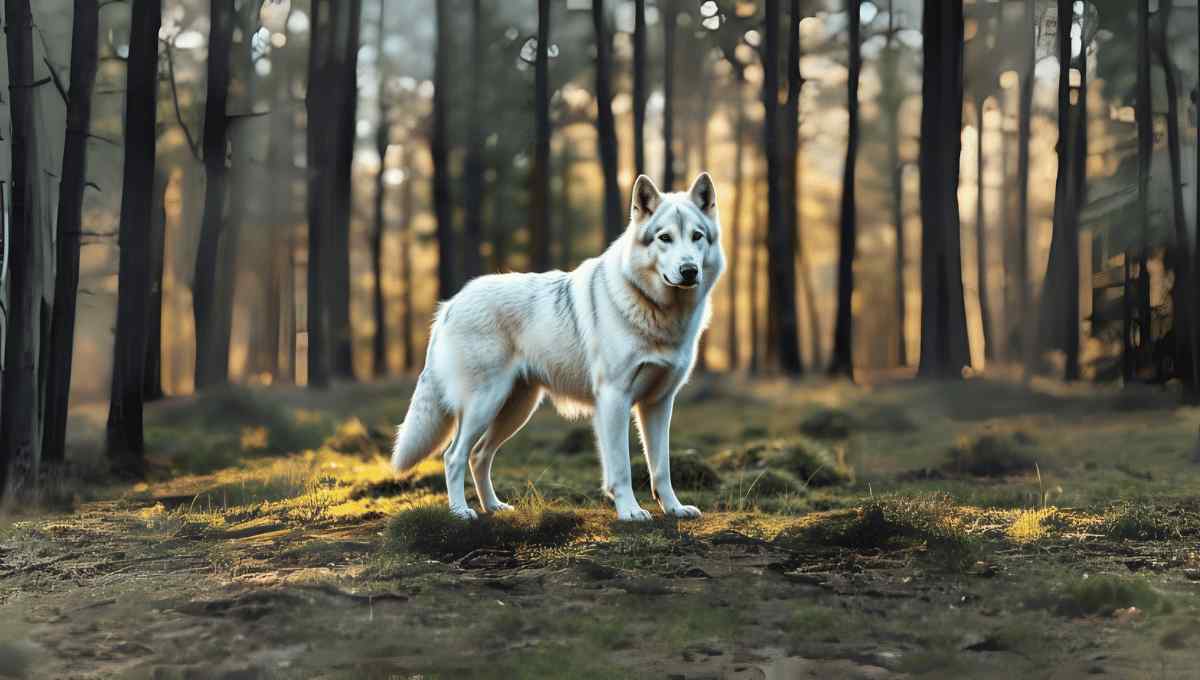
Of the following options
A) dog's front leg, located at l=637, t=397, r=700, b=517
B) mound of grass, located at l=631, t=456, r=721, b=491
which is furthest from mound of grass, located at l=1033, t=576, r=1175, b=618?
mound of grass, located at l=631, t=456, r=721, b=491

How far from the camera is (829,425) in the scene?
13.6 metres

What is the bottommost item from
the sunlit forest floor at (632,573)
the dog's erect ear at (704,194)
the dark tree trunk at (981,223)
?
the sunlit forest floor at (632,573)

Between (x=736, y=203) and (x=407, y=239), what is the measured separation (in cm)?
1010

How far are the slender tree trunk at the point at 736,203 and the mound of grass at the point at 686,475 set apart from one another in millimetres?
15653

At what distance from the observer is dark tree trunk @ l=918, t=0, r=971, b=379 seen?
16.8 meters

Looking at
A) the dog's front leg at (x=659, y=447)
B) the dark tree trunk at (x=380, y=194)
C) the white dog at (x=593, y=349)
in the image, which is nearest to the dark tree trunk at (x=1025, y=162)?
the dog's front leg at (x=659, y=447)

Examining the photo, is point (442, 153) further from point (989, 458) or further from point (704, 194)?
point (704, 194)

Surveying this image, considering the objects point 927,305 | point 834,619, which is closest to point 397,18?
point 927,305

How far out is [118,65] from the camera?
18.5m

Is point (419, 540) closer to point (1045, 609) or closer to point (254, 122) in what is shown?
point (1045, 609)

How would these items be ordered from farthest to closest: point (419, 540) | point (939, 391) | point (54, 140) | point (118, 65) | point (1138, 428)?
point (118, 65)
point (939, 391)
point (1138, 428)
point (54, 140)
point (419, 540)

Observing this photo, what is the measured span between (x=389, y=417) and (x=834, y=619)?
1220 centimetres

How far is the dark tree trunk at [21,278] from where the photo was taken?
8.09m

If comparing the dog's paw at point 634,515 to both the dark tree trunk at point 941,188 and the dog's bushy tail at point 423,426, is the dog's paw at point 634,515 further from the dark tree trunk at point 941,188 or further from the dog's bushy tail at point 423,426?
the dark tree trunk at point 941,188
